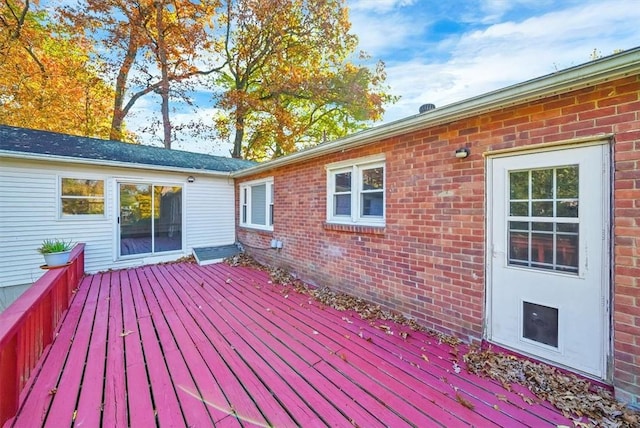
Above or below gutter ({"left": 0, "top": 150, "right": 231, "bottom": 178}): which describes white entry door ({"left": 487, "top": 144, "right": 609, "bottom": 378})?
below

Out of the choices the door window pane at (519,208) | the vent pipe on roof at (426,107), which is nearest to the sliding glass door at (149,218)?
the vent pipe on roof at (426,107)

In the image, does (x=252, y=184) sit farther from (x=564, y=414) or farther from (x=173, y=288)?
(x=564, y=414)

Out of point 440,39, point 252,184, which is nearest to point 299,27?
point 440,39

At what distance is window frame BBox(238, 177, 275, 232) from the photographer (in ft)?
23.0

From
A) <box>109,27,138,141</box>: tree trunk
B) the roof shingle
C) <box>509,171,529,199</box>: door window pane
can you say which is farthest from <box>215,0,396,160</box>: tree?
<box>509,171,529,199</box>: door window pane

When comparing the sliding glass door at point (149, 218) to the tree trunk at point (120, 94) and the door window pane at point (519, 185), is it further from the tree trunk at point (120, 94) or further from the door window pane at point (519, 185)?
the tree trunk at point (120, 94)

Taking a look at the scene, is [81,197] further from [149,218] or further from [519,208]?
[519,208]

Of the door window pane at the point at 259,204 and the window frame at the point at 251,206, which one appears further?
the door window pane at the point at 259,204

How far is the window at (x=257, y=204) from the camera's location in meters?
7.08

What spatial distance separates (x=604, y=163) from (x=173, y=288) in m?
6.17

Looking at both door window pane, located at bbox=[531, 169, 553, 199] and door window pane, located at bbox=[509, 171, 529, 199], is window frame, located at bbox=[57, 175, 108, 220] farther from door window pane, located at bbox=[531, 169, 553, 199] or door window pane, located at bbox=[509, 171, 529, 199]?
door window pane, located at bbox=[531, 169, 553, 199]

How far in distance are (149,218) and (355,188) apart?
581cm

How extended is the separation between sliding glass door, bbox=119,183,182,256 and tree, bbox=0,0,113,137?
10.6 metres

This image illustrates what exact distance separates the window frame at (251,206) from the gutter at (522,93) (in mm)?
3408
